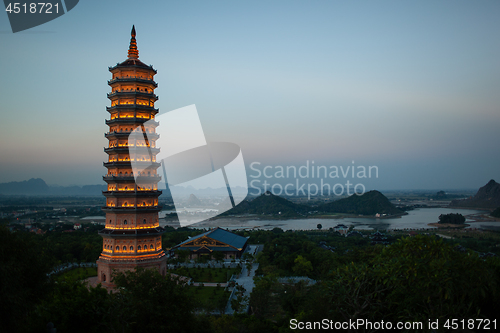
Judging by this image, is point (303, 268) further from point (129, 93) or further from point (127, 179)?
point (129, 93)

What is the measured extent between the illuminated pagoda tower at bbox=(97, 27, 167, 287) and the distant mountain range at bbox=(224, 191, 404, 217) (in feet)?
402

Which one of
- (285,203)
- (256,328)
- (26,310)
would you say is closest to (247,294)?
(256,328)

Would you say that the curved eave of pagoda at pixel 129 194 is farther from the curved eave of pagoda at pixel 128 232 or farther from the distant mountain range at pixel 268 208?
the distant mountain range at pixel 268 208

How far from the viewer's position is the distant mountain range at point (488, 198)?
171375 mm

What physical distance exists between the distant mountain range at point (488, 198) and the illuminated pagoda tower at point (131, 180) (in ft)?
583

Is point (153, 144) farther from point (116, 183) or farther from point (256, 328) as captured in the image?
point (256, 328)

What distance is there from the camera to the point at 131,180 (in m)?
27.5

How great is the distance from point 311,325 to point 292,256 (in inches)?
994

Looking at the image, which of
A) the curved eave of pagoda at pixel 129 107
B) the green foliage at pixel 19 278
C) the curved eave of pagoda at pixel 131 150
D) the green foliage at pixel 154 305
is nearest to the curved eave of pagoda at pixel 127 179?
the curved eave of pagoda at pixel 131 150

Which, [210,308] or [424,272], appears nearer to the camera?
[424,272]

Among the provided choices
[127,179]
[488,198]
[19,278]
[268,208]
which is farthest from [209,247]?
[488,198]

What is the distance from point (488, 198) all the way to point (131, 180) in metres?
189

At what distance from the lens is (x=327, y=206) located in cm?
18012

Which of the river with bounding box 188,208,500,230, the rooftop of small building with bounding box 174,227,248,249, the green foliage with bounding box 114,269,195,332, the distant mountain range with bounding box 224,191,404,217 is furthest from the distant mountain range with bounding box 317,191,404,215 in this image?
the green foliage with bounding box 114,269,195,332
